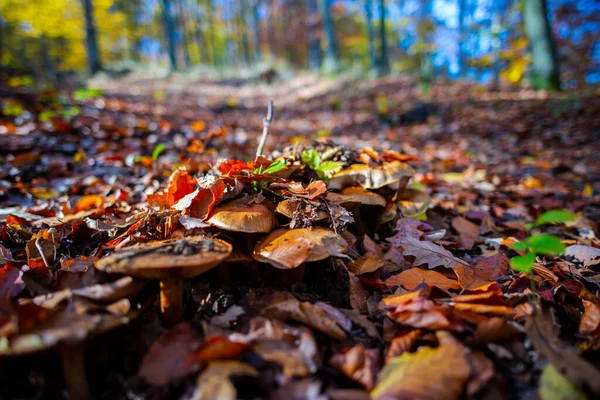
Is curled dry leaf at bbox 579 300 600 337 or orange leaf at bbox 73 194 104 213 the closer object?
curled dry leaf at bbox 579 300 600 337

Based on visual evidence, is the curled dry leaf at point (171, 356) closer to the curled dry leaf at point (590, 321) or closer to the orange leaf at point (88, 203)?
the curled dry leaf at point (590, 321)

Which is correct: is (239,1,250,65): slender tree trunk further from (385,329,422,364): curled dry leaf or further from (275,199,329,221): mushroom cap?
(385,329,422,364): curled dry leaf

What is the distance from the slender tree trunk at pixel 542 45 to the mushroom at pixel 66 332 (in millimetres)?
10430

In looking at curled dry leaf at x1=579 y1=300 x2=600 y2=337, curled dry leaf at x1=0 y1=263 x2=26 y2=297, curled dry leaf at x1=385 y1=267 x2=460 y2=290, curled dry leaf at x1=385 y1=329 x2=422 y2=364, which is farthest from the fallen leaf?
curled dry leaf at x1=0 y1=263 x2=26 y2=297

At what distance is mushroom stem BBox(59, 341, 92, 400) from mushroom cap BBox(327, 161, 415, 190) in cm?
149

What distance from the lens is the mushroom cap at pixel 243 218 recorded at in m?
1.49

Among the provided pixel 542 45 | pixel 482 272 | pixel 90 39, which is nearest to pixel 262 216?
pixel 482 272

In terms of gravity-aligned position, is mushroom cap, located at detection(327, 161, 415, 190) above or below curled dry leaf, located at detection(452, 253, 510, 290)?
above

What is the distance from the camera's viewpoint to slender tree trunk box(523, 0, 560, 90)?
816 cm

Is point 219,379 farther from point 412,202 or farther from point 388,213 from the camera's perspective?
point 412,202

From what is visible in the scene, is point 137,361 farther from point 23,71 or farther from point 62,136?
point 23,71

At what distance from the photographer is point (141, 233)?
1.75 meters

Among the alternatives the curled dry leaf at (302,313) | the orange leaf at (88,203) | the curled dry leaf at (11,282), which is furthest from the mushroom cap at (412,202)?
the orange leaf at (88,203)

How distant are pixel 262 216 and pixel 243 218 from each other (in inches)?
3.8
